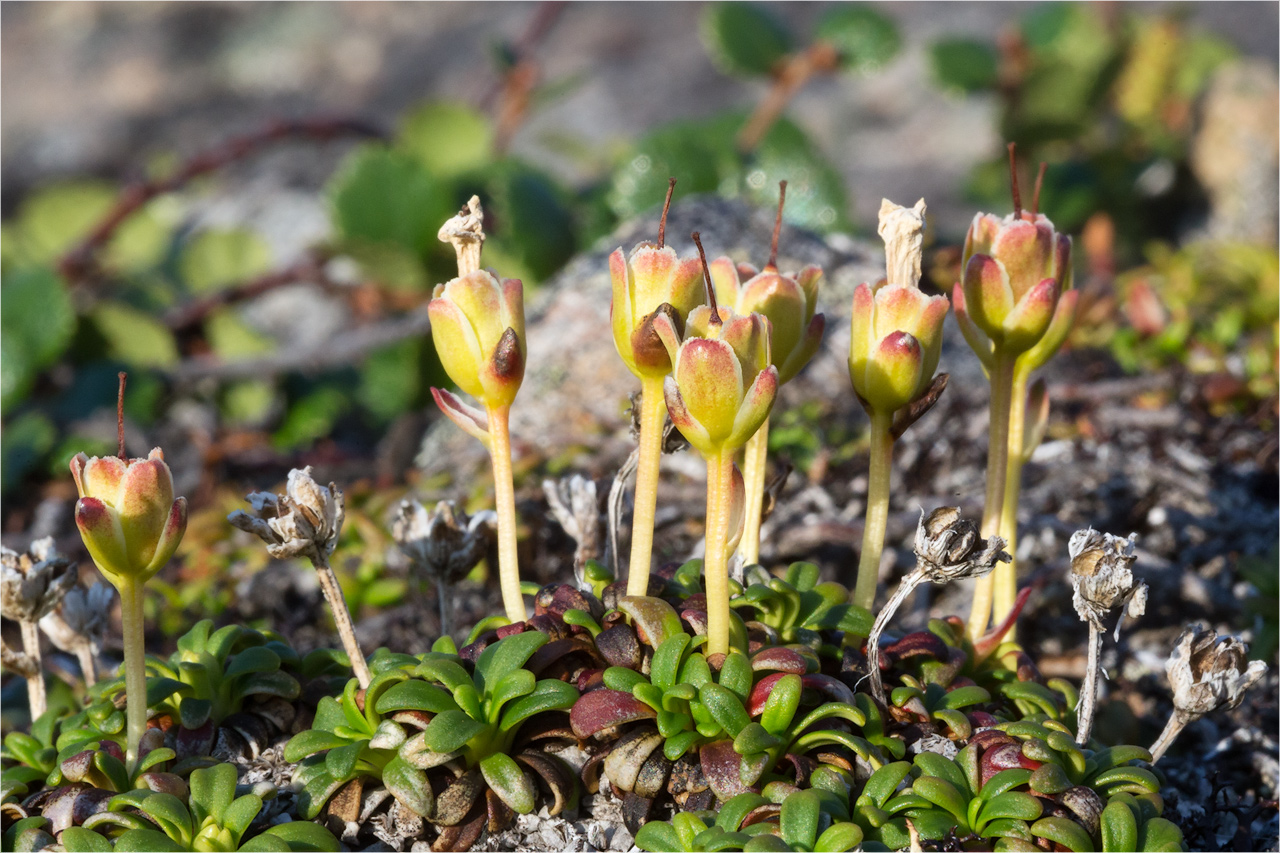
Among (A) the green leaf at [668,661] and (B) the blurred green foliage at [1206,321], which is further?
(B) the blurred green foliage at [1206,321]

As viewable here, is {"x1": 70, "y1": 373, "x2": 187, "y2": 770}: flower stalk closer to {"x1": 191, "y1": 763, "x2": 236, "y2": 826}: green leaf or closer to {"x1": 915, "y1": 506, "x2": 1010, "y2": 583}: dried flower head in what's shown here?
{"x1": 191, "y1": 763, "x2": 236, "y2": 826}: green leaf

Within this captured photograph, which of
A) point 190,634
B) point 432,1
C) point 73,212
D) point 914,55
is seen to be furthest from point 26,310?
point 432,1

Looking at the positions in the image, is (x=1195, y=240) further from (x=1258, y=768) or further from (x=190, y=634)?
(x=190, y=634)

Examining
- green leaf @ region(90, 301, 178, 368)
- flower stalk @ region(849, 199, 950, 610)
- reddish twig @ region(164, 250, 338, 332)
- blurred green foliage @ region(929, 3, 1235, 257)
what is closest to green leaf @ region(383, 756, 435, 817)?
flower stalk @ region(849, 199, 950, 610)

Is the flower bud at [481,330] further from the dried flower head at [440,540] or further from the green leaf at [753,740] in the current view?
the green leaf at [753,740]

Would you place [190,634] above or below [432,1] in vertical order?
below

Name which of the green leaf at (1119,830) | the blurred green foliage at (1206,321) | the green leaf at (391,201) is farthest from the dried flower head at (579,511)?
the green leaf at (391,201)

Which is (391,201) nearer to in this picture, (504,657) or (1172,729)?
(504,657)
